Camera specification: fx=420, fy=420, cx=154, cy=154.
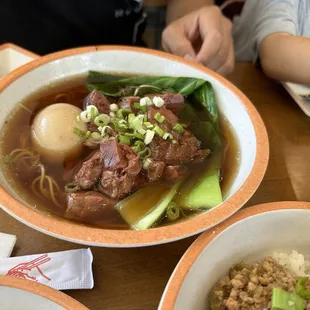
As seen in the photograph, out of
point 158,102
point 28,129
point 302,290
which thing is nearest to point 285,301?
point 302,290

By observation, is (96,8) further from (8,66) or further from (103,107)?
(103,107)

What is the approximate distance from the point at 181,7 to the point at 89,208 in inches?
47.6

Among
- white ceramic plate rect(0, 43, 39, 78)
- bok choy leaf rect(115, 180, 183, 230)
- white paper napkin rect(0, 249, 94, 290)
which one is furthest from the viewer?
white ceramic plate rect(0, 43, 39, 78)

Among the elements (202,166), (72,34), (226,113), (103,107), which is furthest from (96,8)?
(202,166)

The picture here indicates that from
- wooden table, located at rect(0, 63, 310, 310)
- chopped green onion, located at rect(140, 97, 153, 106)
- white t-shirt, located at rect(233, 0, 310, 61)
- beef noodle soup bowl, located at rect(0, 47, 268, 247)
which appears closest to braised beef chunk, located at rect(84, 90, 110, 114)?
beef noodle soup bowl, located at rect(0, 47, 268, 247)

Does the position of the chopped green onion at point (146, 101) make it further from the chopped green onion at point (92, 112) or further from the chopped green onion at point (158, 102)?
the chopped green onion at point (92, 112)

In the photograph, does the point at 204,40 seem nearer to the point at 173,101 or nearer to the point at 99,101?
the point at 173,101

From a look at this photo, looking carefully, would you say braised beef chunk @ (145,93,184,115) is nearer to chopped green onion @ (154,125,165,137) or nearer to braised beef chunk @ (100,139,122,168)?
chopped green onion @ (154,125,165,137)

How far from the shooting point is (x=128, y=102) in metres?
1.32

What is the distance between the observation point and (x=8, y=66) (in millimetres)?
1466

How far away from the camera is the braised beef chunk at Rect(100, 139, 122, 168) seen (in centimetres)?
111

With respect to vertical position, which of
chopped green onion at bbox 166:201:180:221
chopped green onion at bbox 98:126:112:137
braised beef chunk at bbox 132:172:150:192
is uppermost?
chopped green onion at bbox 98:126:112:137

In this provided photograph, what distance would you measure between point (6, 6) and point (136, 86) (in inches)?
28.3

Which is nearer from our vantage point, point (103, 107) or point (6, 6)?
point (103, 107)
